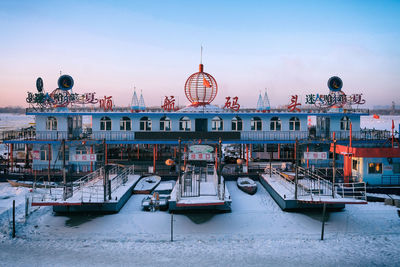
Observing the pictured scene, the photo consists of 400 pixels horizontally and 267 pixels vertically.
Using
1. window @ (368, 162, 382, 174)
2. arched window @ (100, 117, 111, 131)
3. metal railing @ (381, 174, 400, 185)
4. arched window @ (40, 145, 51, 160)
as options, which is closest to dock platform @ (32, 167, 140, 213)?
arched window @ (40, 145, 51, 160)

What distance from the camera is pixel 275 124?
2948 cm

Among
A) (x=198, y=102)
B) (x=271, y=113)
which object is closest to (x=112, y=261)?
(x=198, y=102)

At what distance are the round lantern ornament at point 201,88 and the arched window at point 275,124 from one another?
21.9ft

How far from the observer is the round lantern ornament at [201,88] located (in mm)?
26906

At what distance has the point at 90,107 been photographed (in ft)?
94.1

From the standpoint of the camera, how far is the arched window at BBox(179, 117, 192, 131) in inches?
1149

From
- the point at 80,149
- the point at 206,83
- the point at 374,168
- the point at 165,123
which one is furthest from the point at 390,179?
the point at 80,149

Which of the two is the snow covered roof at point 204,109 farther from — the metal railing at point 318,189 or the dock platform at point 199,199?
the dock platform at point 199,199

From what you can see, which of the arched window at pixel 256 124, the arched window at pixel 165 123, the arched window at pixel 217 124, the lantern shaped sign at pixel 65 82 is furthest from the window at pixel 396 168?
the lantern shaped sign at pixel 65 82

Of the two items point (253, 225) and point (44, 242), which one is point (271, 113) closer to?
point (253, 225)

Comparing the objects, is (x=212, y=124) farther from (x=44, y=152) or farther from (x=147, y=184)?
(x=44, y=152)

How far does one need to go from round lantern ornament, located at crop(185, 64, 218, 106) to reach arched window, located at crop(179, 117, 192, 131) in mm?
1950

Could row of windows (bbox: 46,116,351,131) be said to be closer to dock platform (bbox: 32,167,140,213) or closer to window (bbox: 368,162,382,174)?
window (bbox: 368,162,382,174)

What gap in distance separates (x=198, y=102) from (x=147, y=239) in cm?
1651
